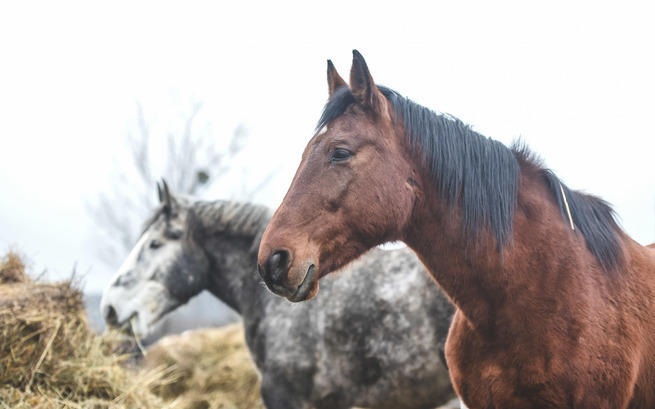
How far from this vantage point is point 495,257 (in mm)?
2010

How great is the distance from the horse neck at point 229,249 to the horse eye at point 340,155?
2810 millimetres

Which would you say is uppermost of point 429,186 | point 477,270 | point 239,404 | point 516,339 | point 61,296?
point 429,186

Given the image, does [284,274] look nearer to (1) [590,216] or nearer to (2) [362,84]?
(2) [362,84]

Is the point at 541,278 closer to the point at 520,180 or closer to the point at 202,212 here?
the point at 520,180

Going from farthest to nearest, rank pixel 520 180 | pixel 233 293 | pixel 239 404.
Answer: pixel 239 404, pixel 233 293, pixel 520 180

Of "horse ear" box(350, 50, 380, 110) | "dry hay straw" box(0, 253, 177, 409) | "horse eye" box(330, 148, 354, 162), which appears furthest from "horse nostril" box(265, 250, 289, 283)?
"dry hay straw" box(0, 253, 177, 409)

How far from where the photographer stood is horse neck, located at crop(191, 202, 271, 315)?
4.79 meters

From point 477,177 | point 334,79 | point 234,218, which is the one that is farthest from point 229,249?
point 477,177

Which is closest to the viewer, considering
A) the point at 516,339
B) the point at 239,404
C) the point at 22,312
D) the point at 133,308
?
the point at 516,339

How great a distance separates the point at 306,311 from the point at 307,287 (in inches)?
92.1

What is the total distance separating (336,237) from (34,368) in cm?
256

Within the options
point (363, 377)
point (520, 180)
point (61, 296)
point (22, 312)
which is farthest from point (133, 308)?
point (520, 180)

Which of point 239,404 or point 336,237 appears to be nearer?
point 336,237

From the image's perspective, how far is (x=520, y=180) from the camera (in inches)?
86.0
